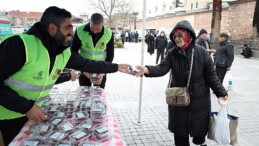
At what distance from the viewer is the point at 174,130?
2.88 meters

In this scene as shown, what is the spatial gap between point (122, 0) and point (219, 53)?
28200mm

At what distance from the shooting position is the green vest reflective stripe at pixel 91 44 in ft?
12.1

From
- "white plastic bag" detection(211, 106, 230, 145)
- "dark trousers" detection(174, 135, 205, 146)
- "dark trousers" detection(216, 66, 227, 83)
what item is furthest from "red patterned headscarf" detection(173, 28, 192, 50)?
"dark trousers" detection(216, 66, 227, 83)

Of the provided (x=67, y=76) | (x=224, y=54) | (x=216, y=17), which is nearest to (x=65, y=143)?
(x=67, y=76)

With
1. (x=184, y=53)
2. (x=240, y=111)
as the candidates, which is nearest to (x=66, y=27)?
(x=184, y=53)

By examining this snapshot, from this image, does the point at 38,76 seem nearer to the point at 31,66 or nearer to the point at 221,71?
the point at 31,66

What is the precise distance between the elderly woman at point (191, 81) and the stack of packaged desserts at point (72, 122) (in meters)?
0.83

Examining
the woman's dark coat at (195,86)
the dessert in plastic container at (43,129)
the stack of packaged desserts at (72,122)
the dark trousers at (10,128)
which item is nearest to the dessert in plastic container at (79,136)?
the stack of packaged desserts at (72,122)

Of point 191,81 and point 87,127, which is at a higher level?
point 191,81

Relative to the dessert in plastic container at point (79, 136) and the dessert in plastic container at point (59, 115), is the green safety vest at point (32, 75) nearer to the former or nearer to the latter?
the dessert in plastic container at point (59, 115)

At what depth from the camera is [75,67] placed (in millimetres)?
2531

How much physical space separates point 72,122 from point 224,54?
221 inches

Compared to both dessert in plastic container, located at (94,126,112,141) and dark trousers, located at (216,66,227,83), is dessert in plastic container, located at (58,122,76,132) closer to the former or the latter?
dessert in plastic container, located at (94,126,112,141)

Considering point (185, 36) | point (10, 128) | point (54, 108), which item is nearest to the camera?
point (10, 128)
